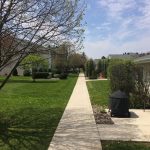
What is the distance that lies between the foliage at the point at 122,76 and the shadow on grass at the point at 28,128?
8.88 ft

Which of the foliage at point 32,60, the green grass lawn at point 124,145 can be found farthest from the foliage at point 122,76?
the green grass lawn at point 124,145

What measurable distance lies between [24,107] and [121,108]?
4620 mm

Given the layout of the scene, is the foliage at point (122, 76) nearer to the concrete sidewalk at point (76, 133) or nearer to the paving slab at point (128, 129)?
the concrete sidewalk at point (76, 133)

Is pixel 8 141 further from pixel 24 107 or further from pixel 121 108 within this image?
pixel 24 107

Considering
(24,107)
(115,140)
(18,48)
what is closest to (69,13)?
(18,48)

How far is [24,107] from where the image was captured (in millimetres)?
16531

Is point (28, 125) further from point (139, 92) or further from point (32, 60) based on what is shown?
point (139, 92)

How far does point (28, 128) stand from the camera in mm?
11328

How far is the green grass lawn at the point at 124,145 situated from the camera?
8.78 meters

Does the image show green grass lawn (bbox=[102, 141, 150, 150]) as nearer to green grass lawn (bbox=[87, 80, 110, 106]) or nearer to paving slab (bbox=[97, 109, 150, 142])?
paving slab (bbox=[97, 109, 150, 142])

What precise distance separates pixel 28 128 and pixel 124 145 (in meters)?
3.30

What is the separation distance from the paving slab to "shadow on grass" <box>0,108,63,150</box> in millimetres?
1427

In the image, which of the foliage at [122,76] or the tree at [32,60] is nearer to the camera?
the tree at [32,60]

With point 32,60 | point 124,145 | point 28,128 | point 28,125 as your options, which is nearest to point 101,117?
point 28,125
